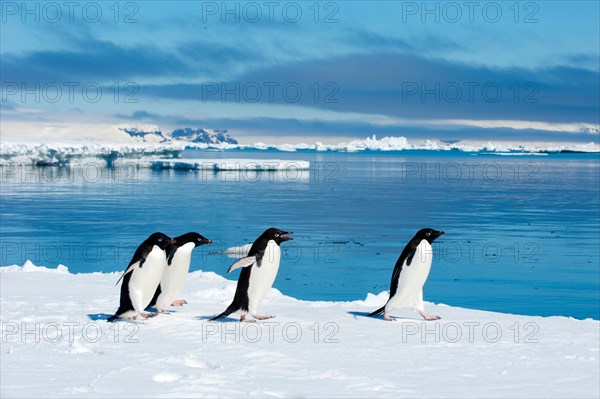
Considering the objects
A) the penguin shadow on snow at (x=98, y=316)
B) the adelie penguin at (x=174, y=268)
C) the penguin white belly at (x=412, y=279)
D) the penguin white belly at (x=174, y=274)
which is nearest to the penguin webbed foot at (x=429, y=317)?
the penguin white belly at (x=412, y=279)

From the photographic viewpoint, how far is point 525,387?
5.36m

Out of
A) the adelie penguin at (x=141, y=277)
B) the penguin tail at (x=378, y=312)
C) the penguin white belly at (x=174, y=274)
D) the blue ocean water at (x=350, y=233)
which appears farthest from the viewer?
the blue ocean water at (x=350, y=233)

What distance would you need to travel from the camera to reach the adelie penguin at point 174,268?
24.5 feet

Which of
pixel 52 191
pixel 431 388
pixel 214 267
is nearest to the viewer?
pixel 431 388

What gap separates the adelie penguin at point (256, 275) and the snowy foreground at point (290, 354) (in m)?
0.19

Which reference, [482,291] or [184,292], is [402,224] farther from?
[184,292]

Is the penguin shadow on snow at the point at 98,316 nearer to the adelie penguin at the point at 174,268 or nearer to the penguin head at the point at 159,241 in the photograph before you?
the adelie penguin at the point at 174,268

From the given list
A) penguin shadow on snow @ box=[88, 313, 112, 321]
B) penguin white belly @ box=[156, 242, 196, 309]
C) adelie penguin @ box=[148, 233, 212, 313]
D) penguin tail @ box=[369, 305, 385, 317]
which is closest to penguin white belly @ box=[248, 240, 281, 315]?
adelie penguin @ box=[148, 233, 212, 313]

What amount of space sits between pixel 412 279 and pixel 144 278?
2573 millimetres

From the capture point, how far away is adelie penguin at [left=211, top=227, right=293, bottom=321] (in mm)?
7254

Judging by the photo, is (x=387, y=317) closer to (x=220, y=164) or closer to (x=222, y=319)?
(x=222, y=319)

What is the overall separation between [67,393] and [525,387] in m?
2.98

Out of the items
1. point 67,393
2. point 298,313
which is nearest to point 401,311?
point 298,313

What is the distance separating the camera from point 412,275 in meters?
7.72
